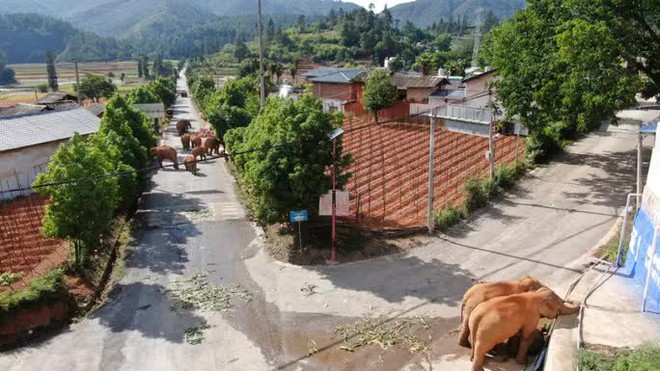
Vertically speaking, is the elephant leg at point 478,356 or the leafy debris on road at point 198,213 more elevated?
the elephant leg at point 478,356

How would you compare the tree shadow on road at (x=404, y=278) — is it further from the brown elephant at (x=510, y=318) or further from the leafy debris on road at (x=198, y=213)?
the leafy debris on road at (x=198, y=213)

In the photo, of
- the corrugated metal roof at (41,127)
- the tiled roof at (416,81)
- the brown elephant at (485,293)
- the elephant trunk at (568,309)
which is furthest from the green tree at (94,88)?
the elephant trunk at (568,309)

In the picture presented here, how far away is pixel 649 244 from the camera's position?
35.9 ft

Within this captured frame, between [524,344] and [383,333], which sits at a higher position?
[524,344]

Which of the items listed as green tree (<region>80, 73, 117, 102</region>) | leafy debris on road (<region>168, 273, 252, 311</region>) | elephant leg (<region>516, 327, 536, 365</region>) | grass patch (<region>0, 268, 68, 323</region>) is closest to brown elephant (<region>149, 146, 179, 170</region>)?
leafy debris on road (<region>168, 273, 252, 311</region>)

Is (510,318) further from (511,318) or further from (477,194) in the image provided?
(477,194)

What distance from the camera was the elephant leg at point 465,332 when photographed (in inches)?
442

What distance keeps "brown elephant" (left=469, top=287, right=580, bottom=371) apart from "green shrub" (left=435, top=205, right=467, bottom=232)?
25.3ft

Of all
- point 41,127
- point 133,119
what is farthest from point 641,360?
point 41,127

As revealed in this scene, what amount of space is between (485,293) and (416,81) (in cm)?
3131

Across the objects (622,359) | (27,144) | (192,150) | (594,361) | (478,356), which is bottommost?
(478,356)

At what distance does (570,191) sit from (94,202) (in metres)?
17.3

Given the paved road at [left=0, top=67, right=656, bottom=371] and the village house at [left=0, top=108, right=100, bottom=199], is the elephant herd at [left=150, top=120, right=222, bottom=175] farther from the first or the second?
the paved road at [left=0, top=67, right=656, bottom=371]

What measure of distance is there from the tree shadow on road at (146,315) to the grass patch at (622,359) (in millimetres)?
8713
